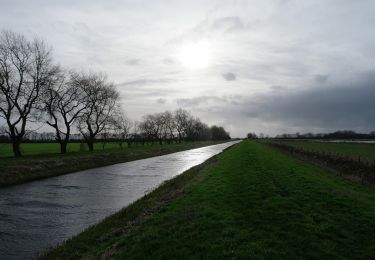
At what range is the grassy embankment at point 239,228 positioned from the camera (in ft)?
25.7

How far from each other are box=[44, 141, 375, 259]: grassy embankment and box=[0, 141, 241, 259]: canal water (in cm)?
127

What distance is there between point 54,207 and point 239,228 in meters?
9.77

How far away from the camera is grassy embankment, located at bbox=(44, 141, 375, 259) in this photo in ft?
25.7

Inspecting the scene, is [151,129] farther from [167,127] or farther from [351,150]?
[351,150]

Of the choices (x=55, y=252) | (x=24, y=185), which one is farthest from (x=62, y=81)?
(x=55, y=252)

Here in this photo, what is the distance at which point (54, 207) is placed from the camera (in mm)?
15242

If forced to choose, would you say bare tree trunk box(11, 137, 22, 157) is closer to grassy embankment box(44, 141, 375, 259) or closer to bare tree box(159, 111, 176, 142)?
grassy embankment box(44, 141, 375, 259)

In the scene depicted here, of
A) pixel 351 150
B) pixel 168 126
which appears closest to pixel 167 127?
pixel 168 126

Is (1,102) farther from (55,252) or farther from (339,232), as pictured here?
(339,232)

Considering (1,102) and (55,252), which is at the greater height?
(1,102)

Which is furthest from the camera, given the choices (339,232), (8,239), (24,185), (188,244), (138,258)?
(24,185)

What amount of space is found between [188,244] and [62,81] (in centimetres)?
4143

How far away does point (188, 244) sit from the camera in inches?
327

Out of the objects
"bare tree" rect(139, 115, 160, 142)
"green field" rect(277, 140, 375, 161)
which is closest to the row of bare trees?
"bare tree" rect(139, 115, 160, 142)
